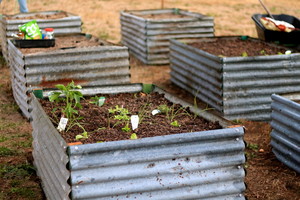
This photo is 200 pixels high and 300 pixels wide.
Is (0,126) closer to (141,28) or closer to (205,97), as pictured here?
(205,97)

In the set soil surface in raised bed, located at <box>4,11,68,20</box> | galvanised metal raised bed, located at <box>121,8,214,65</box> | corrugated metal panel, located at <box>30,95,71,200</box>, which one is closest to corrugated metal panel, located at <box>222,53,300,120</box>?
corrugated metal panel, located at <box>30,95,71,200</box>

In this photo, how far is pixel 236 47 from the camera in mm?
7695

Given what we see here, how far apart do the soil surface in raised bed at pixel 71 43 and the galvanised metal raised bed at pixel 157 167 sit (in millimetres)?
3525

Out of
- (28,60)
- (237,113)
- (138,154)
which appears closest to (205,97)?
(237,113)

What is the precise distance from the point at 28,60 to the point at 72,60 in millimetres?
515

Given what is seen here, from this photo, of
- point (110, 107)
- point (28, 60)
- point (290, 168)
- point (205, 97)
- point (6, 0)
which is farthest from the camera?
point (6, 0)

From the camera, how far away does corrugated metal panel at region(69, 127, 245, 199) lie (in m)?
3.10

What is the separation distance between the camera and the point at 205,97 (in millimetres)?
6910

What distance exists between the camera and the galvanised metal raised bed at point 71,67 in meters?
6.18

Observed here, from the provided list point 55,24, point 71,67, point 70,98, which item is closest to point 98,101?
point 70,98

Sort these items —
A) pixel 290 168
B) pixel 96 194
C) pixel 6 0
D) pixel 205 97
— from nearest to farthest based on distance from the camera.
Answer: pixel 96 194 < pixel 290 168 < pixel 205 97 < pixel 6 0

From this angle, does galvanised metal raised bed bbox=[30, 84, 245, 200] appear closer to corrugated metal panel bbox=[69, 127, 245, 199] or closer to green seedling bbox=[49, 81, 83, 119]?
corrugated metal panel bbox=[69, 127, 245, 199]

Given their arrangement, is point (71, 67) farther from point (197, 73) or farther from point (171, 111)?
point (171, 111)

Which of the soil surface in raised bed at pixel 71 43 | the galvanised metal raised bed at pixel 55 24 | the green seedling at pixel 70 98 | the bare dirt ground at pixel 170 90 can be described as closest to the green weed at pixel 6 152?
the bare dirt ground at pixel 170 90
